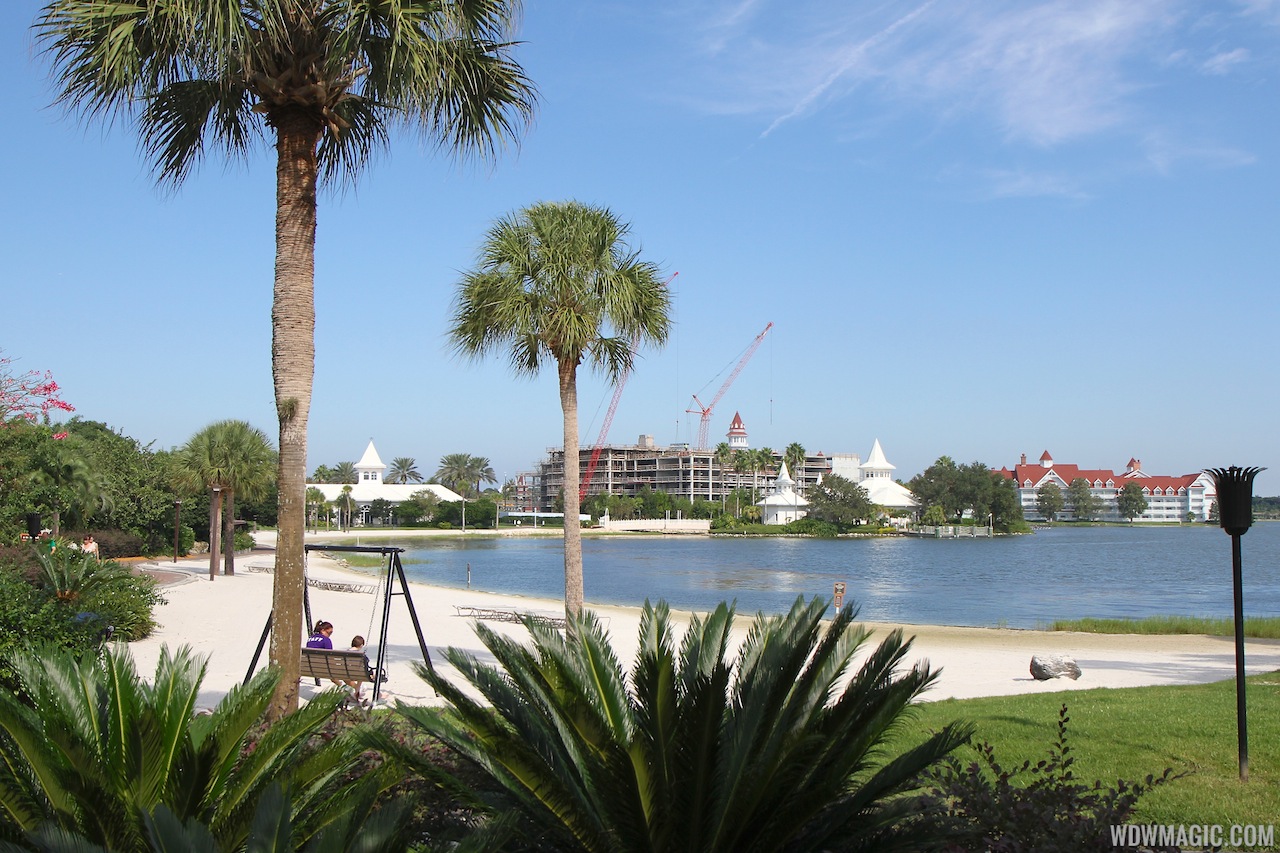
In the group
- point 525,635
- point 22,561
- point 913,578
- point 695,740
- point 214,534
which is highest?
point 695,740

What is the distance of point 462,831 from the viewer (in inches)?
170

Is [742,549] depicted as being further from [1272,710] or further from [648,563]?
[1272,710]

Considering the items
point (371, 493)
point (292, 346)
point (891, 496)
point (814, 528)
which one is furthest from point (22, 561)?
point (891, 496)

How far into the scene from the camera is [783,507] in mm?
138000

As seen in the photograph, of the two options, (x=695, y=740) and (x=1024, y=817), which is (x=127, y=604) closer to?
(x=695, y=740)

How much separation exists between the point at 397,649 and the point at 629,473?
162 metres

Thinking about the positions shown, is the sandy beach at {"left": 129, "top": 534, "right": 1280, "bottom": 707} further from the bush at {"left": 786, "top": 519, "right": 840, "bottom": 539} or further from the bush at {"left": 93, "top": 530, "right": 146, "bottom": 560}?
the bush at {"left": 786, "top": 519, "right": 840, "bottom": 539}

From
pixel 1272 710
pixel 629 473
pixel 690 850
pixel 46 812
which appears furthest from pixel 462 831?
pixel 629 473

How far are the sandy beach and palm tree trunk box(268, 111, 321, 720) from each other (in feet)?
4.32

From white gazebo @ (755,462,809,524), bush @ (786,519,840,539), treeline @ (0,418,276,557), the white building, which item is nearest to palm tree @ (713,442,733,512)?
white gazebo @ (755,462,809,524)

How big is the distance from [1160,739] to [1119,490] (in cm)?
20321

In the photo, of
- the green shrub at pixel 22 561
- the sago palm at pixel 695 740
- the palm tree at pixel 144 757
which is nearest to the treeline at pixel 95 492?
the green shrub at pixel 22 561

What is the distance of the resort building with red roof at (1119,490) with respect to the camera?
191500 millimetres

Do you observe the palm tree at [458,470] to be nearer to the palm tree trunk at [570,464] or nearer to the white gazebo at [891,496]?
the white gazebo at [891,496]
